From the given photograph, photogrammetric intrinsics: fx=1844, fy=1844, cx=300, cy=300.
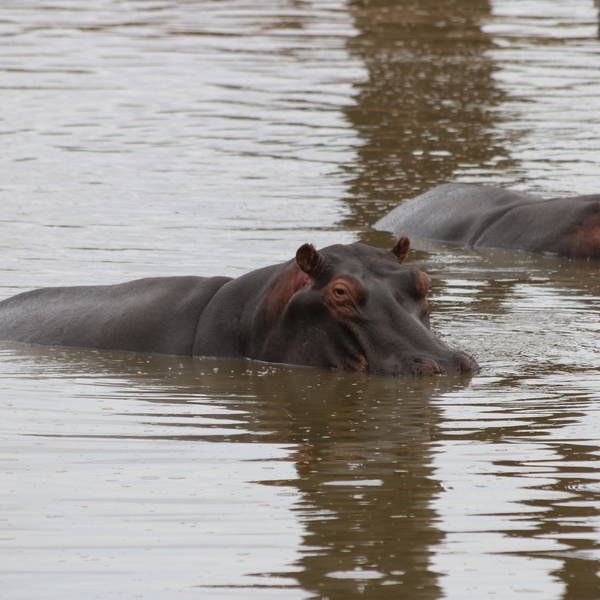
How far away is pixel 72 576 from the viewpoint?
5.07 metres

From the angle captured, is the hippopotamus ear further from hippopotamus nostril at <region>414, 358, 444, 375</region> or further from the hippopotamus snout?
hippopotamus nostril at <region>414, 358, 444, 375</region>

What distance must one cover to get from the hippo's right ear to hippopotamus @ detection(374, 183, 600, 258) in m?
5.01

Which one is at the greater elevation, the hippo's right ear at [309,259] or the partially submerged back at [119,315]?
the hippo's right ear at [309,259]

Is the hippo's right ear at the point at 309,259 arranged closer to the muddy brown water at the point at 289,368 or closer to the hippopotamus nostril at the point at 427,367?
the muddy brown water at the point at 289,368

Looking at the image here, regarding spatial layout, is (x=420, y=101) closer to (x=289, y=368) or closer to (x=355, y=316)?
(x=289, y=368)

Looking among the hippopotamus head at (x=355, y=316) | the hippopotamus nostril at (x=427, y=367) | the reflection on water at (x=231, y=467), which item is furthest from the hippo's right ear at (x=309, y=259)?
the hippopotamus nostril at (x=427, y=367)

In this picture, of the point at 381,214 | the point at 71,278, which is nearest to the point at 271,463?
the point at 71,278

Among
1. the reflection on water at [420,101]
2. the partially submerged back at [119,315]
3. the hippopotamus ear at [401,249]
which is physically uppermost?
the hippopotamus ear at [401,249]

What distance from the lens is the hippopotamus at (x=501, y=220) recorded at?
516 inches

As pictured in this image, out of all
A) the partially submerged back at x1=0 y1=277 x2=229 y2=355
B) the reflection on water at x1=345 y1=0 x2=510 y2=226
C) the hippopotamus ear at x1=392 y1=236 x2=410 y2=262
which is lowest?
the reflection on water at x1=345 y1=0 x2=510 y2=226

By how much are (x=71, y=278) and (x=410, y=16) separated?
20.9 m

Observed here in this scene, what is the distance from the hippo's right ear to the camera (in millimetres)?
8188

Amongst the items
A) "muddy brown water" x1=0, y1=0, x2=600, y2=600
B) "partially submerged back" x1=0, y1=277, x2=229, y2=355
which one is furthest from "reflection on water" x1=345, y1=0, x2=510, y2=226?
"partially submerged back" x1=0, y1=277, x2=229, y2=355

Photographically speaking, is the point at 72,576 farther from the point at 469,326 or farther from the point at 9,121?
the point at 9,121
